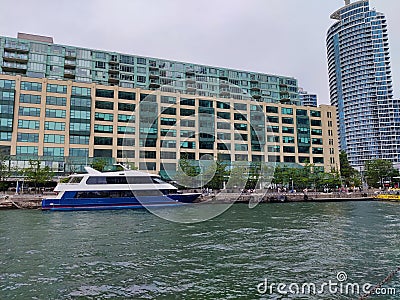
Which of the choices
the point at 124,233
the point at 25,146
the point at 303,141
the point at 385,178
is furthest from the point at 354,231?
the point at 385,178

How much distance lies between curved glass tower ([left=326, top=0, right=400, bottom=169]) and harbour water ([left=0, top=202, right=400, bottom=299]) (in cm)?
14866

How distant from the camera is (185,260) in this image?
14.7m

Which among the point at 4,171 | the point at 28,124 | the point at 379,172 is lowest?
the point at 4,171

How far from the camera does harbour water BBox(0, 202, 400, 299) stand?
1109 centimetres

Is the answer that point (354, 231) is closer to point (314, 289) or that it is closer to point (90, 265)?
point (314, 289)

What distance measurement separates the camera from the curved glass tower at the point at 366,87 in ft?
506

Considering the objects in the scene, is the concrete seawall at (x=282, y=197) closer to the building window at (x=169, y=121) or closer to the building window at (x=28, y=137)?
the building window at (x=169, y=121)

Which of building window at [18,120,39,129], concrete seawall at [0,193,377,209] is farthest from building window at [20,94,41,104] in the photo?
concrete seawall at [0,193,377,209]

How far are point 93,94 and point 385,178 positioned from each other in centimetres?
8563

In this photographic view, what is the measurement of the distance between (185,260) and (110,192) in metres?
29.4

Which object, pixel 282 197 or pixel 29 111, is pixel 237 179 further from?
pixel 29 111

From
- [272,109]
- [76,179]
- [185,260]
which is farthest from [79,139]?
[185,260]

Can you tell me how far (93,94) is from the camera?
74.4 meters

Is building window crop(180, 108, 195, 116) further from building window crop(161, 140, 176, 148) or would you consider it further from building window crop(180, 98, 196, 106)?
building window crop(161, 140, 176, 148)
